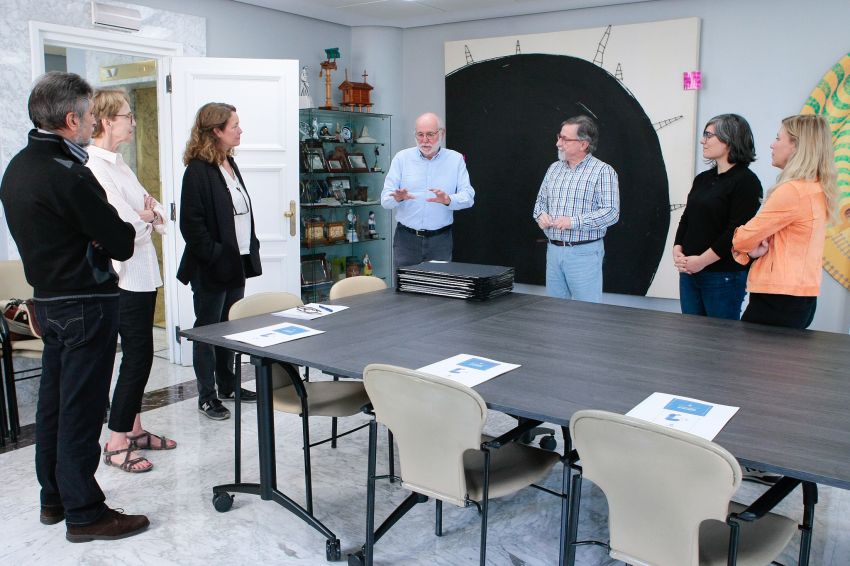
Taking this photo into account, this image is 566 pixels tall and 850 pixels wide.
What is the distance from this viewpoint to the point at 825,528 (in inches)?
117

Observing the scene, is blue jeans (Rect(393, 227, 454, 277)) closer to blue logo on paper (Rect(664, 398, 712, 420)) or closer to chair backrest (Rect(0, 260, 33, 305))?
chair backrest (Rect(0, 260, 33, 305))

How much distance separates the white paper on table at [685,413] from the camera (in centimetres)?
189

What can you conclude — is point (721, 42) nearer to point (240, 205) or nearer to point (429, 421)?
point (240, 205)

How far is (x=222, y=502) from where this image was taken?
309 cm

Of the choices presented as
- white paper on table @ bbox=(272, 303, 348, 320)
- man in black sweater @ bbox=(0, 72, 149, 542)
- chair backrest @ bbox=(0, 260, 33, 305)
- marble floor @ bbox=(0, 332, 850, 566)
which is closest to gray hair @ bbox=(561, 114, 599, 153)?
white paper on table @ bbox=(272, 303, 348, 320)

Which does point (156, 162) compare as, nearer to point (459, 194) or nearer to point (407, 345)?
point (459, 194)

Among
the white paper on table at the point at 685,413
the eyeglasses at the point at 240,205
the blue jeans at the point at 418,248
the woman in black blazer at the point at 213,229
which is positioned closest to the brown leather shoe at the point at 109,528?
the woman in black blazer at the point at 213,229

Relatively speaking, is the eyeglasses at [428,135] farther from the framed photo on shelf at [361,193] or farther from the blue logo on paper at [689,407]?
the blue logo on paper at [689,407]

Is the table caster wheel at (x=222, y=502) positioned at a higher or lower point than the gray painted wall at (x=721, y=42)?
lower

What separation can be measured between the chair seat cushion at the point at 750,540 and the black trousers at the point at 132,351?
2538 mm

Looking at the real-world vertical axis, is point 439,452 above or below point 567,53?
below

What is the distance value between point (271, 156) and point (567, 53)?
255cm

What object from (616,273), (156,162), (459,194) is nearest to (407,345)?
(459,194)

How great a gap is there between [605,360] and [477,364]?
1.48 feet
